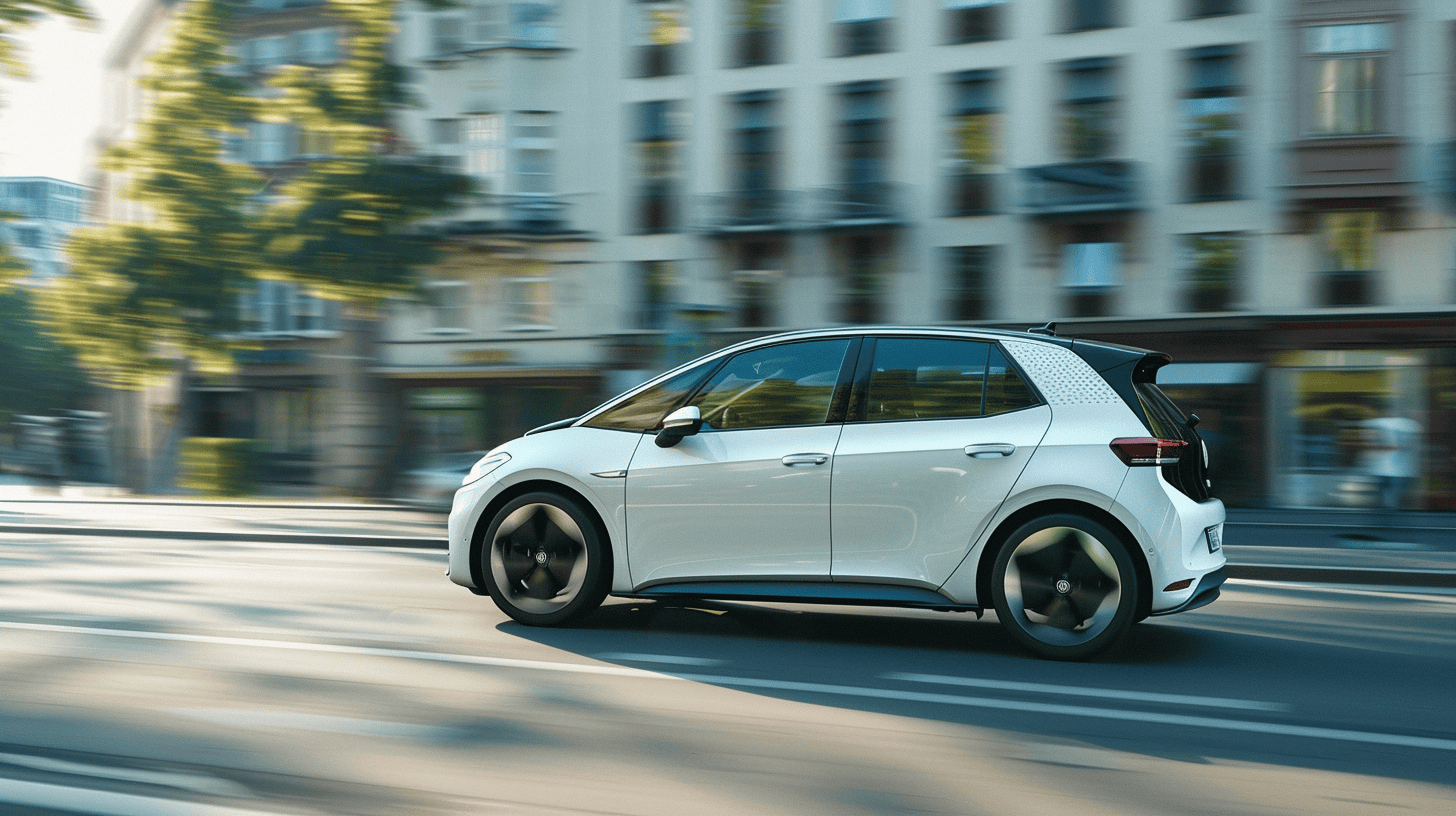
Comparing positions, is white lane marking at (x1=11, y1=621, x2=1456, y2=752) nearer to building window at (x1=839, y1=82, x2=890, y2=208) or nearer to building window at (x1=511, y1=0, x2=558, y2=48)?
building window at (x1=839, y1=82, x2=890, y2=208)

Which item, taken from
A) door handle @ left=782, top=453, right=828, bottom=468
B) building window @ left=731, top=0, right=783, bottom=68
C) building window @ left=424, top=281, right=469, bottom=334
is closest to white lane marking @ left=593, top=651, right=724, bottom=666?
door handle @ left=782, top=453, right=828, bottom=468

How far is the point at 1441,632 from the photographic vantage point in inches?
282

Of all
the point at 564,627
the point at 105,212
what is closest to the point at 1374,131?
the point at 564,627

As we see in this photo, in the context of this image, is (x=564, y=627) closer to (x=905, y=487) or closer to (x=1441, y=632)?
(x=905, y=487)

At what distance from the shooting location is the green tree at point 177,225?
70.2 ft

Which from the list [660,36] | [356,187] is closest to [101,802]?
[356,187]

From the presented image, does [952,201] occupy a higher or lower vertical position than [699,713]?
higher

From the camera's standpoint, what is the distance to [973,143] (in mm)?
25516

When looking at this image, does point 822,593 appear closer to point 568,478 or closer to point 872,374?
point 872,374

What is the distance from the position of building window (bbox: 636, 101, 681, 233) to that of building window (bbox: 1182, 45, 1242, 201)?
427 inches

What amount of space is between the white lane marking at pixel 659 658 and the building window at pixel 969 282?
20378 millimetres

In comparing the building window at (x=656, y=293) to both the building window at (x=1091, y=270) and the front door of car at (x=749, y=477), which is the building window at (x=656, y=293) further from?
the front door of car at (x=749, y=477)

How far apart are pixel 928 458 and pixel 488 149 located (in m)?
24.9

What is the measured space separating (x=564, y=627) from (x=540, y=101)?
24.0 meters
